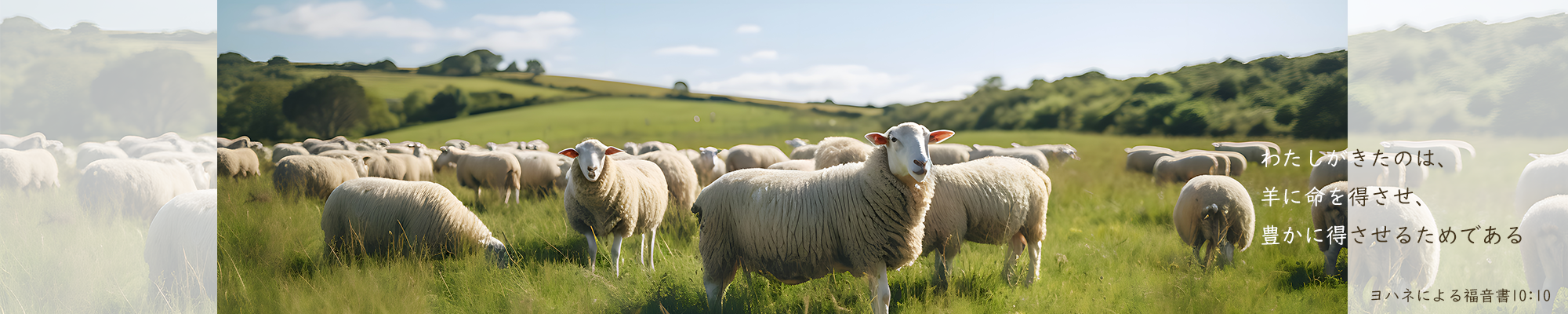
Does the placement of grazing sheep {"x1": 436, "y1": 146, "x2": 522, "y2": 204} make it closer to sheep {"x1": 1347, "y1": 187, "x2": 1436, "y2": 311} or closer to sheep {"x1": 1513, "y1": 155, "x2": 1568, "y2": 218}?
sheep {"x1": 1347, "y1": 187, "x2": 1436, "y2": 311}

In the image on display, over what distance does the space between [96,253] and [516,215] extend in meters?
3.81

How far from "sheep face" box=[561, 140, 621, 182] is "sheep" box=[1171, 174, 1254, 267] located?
16.7ft

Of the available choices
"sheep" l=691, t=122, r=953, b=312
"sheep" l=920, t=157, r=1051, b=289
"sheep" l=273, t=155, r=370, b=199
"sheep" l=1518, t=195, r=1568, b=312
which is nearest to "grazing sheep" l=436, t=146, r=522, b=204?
"sheep" l=273, t=155, r=370, b=199

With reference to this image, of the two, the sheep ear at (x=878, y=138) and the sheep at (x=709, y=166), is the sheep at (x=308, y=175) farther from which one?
the sheep ear at (x=878, y=138)

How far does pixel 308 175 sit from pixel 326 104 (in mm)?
32120

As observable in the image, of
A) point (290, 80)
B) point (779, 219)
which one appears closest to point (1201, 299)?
point (779, 219)

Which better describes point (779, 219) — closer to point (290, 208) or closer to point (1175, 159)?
point (290, 208)

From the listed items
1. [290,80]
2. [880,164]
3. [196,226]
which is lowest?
[196,226]

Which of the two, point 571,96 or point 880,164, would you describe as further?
point 571,96

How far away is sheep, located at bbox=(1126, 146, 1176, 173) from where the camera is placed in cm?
1516

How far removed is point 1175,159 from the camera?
478 inches

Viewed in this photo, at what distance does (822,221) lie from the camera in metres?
3.57

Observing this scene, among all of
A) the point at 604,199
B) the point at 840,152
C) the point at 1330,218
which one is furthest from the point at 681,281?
the point at 1330,218

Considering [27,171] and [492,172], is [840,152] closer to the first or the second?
[492,172]
